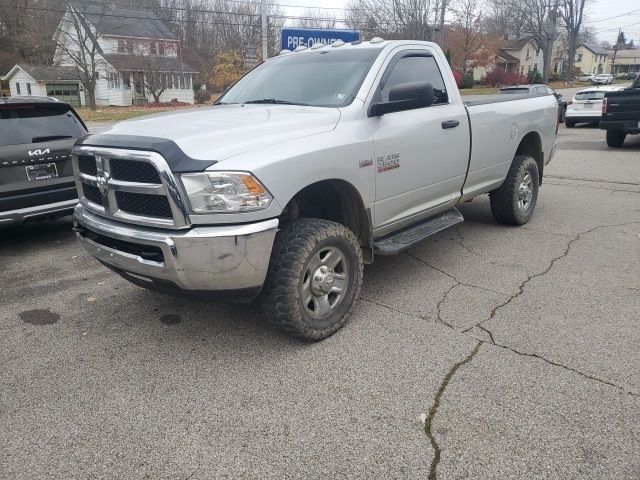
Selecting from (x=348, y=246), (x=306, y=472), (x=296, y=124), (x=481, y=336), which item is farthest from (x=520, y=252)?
(x=306, y=472)

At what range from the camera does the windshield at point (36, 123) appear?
5523 mm

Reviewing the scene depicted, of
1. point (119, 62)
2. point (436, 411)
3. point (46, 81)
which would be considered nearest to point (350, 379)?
point (436, 411)

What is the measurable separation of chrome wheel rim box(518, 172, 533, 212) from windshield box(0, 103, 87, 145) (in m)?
5.26

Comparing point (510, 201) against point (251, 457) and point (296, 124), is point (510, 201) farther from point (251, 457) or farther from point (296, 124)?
point (251, 457)

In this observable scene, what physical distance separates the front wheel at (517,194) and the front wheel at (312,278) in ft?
10.1

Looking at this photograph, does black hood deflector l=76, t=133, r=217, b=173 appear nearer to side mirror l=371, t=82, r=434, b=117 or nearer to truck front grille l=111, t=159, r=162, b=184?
truck front grille l=111, t=159, r=162, b=184

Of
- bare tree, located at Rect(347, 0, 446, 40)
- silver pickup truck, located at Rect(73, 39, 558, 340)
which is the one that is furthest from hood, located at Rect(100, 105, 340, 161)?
bare tree, located at Rect(347, 0, 446, 40)

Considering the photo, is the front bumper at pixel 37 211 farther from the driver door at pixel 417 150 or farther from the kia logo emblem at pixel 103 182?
the driver door at pixel 417 150

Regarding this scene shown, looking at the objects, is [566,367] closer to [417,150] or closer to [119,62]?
[417,150]

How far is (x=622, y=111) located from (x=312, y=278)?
40.2 ft

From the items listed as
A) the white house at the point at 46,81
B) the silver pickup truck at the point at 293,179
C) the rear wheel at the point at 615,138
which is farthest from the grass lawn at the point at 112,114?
the silver pickup truck at the point at 293,179

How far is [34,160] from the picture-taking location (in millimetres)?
5555

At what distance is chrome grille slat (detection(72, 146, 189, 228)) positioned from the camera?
3023 mm

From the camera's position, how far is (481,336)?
3713 millimetres
